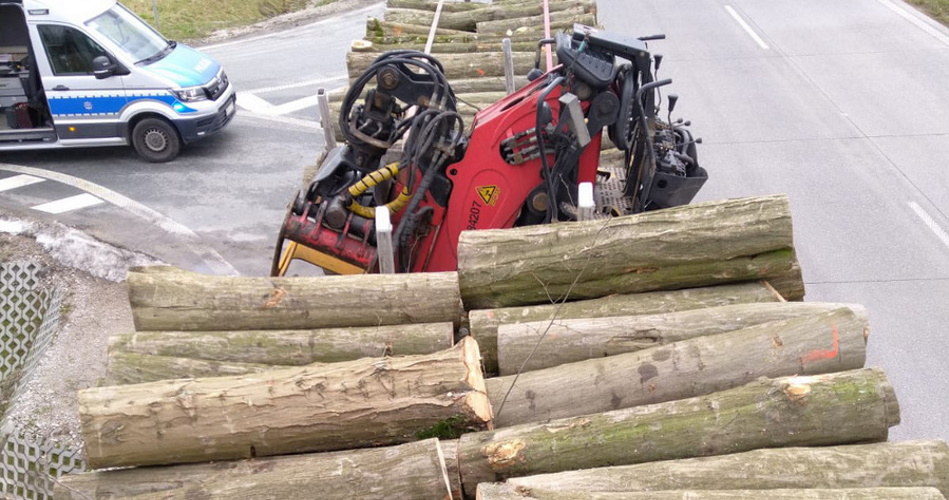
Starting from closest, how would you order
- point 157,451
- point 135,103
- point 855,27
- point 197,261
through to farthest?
point 157,451 < point 197,261 < point 135,103 < point 855,27

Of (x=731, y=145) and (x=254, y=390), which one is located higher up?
(x=254, y=390)

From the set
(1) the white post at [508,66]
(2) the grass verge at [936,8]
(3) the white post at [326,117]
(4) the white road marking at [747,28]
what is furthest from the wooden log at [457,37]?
(2) the grass verge at [936,8]

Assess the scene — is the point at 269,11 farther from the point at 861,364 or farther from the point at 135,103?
the point at 861,364

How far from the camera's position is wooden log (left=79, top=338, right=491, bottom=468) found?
455 cm

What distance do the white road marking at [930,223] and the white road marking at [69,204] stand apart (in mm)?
10160

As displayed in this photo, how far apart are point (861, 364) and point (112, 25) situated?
11277mm

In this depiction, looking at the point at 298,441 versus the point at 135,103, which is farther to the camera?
the point at 135,103

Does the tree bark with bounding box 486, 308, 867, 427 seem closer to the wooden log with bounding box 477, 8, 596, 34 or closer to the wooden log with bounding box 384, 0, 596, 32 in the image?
the wooden log with bounding box 477, 8, 596, 34

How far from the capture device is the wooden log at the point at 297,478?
4.33m

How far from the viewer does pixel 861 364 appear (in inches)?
187

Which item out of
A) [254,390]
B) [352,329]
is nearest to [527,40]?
[352,329]

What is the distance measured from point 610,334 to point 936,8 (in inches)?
687

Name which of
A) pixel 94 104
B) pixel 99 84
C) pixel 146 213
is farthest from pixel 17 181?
pixel 146 213

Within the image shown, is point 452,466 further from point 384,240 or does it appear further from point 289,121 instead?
point 289,121
